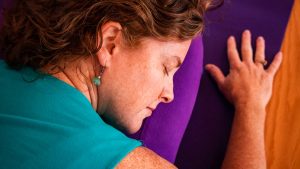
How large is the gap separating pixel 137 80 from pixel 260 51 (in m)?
0.54

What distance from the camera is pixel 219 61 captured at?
3.77 ft

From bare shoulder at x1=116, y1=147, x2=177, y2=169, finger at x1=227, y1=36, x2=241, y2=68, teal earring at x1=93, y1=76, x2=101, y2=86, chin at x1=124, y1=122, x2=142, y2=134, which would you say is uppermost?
finger at x1=227, y1=36, x2=241, y2=68

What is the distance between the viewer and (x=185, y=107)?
1.04m

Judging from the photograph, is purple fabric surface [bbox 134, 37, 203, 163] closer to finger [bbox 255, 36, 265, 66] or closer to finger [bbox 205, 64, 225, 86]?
finger [bbox 205, 64, 225, 86]

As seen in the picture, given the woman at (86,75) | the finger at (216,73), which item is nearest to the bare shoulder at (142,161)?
the woman at (86,75)

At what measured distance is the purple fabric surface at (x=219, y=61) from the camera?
1031 millimetres

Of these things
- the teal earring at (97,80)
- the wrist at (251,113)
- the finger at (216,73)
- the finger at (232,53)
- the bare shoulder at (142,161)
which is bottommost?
the bare shoulder at (142,161)

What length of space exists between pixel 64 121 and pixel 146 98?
0.23m

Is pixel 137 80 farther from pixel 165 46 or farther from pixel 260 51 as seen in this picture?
pixel 260 51

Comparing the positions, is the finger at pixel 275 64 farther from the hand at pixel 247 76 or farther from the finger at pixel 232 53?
the finger at pixel 232 53

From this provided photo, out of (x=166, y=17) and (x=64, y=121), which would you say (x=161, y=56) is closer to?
(x=166, y=17)

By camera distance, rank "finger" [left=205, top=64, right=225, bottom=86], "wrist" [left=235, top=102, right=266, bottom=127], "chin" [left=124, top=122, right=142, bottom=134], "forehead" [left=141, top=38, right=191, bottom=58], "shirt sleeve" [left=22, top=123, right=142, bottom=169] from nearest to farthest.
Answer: "shirt sleeve" [left=22, top=123, right=142, bottom=169] < "forehead" [left=141, top=38, right=191, bottom=58] < "chin" [left=124, top=122, right=142, bottom=134] < "wrist" [left=235, top=102, right=266, bottom=127] < "finger" [left=205, top=64, right=225, bottom=86]

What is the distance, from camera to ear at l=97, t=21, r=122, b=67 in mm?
709

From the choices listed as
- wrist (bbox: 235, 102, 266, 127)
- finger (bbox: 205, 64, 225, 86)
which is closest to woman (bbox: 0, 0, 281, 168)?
wrist (bbox: 235, 102, 266, 127)
